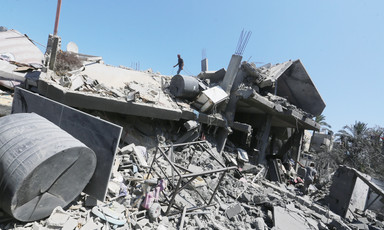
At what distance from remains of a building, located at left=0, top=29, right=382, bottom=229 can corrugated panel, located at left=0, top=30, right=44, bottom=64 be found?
8cm

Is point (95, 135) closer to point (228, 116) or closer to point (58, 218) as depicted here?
point (58, 218)

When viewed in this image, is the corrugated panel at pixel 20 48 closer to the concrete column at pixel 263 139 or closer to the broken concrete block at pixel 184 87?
the broken concrete block at pixel 184 87

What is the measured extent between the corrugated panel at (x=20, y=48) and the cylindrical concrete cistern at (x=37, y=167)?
748cm

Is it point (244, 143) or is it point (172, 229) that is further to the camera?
point (244, 143)

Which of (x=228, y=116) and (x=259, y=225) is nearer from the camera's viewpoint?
(x=259, y=225)

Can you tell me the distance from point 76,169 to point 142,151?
3.40 metres

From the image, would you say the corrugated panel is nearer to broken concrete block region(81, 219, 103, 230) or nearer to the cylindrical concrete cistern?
the cylindrical concrete cistern

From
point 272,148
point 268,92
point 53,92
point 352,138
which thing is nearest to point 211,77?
point 268,92

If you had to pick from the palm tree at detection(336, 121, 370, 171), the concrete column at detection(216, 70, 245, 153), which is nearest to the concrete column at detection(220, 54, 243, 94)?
the concrete column at detection(216, 70, 245, 153)

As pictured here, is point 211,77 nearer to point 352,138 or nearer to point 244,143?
point 244,143

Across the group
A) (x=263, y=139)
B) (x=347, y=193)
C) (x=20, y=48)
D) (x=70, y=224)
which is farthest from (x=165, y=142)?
(x=20, y=48)

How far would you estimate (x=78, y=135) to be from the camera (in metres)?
4.01

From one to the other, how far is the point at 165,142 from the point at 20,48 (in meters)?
7.67

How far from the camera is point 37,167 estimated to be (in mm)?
2811
